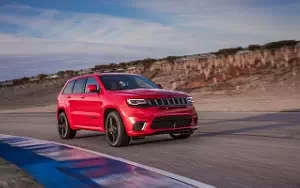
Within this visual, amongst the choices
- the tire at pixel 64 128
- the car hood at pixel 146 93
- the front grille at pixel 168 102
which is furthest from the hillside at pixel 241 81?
the car hood at pixel 146 93

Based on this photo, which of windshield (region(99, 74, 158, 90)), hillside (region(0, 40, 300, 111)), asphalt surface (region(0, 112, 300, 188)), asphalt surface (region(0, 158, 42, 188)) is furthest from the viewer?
hillside (region(0, 40, 300, 111))

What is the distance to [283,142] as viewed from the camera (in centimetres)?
1002

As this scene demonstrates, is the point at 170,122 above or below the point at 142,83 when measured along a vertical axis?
below

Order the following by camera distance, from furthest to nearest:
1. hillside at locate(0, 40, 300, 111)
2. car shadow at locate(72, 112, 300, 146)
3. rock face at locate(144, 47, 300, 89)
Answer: rock face at locate(144, 47, 300, 89) < hillside at locate(0, 40, 300, 111) < car shadow at locate(72, 112, 300, 146)

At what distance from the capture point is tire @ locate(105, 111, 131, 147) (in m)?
10.7

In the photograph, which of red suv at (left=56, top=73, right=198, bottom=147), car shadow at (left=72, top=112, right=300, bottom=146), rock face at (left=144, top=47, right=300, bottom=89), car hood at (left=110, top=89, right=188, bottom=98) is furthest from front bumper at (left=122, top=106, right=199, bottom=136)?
rock face at (left=144, top=47, right=300, bottom=89)

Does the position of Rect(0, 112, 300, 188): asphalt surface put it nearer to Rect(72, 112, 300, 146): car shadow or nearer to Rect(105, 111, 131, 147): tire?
Rect(72, 112, 300, 146): car shadow

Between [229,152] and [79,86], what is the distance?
5.06m

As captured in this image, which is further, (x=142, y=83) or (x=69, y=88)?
(x=69, y=88)

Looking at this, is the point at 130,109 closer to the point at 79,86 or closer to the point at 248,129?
the point at 79,86

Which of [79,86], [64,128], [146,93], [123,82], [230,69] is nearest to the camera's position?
[146,93]

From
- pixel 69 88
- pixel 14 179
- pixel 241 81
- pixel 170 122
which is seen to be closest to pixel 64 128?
pixel 69 88

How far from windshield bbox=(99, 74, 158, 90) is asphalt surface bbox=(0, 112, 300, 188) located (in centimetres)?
129

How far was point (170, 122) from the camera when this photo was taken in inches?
422
